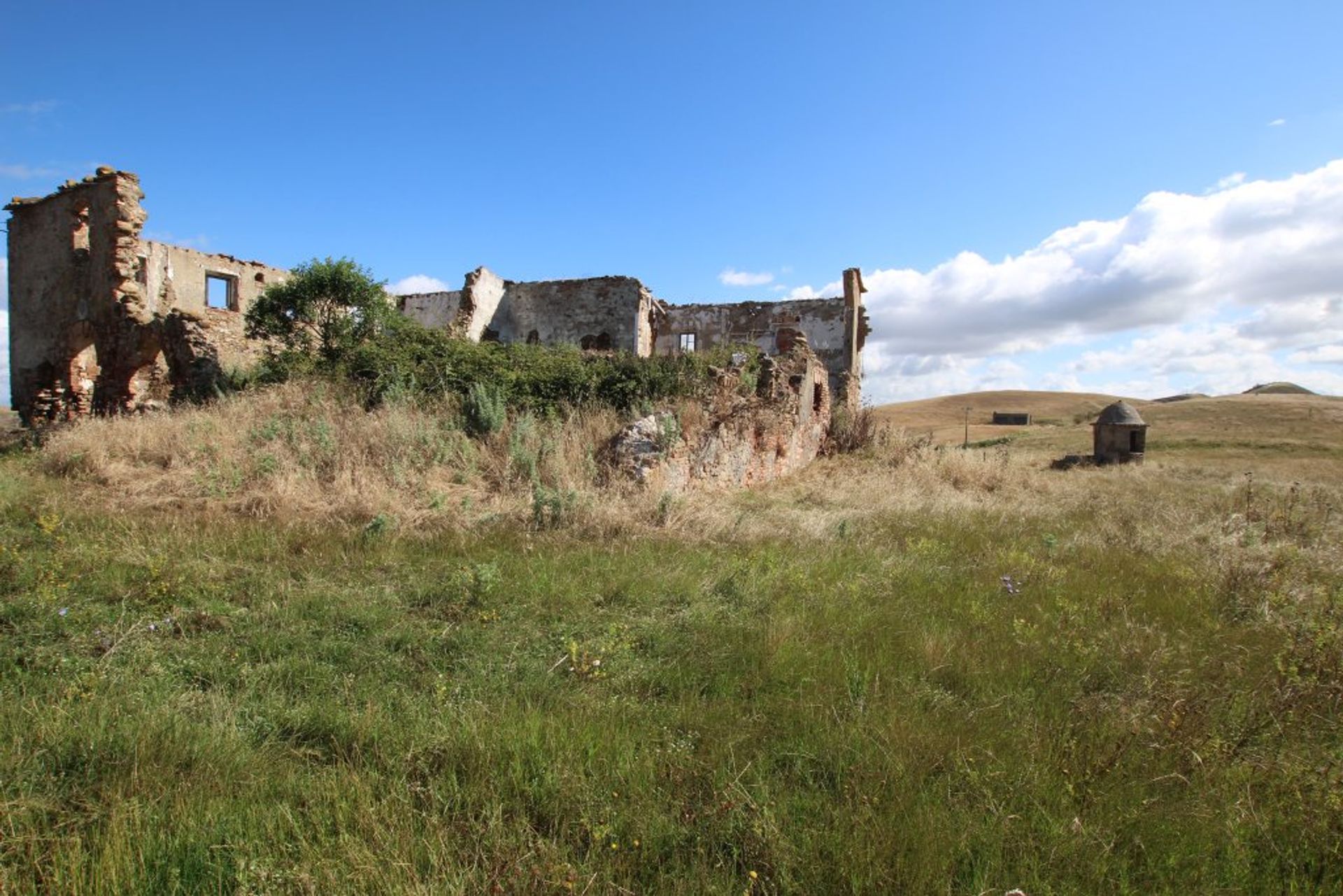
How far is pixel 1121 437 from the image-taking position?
23.3 meters

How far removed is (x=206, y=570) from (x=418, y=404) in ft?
21.1

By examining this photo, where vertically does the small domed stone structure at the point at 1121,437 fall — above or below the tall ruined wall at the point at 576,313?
below

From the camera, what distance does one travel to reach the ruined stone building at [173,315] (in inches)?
603

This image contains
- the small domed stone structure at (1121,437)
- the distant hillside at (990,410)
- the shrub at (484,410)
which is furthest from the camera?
the distant hillside at (990,410)

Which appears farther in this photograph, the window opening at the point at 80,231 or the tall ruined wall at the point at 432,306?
the tall ruined wall at the point at 432,306

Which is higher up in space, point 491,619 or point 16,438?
point 16,438

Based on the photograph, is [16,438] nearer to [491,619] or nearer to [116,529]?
[116,529]

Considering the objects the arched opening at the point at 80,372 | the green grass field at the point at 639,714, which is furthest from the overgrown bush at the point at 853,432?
the arched opening at the point at 80,372

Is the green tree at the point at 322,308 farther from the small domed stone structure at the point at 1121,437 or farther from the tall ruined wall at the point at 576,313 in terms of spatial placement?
the small domed stone structure at the point at 1121,437

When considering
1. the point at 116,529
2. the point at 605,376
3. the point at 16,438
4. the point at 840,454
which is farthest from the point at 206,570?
the point at 840,454

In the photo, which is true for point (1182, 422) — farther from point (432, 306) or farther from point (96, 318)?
point (96, 318)

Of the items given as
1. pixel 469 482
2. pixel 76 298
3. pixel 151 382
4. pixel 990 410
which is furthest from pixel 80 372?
pixel 990 410

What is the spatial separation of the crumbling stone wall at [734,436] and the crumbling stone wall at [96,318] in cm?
1103

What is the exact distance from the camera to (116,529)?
578 centimetres
